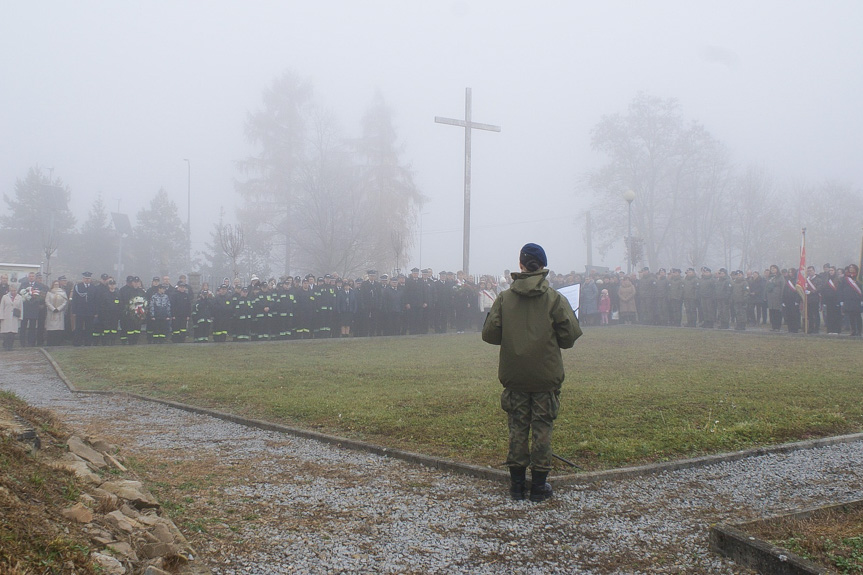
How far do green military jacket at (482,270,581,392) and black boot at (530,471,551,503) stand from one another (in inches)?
26.0

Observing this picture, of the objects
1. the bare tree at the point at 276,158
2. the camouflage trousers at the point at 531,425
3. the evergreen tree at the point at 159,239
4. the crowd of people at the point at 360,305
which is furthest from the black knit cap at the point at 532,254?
the evergreen tree at the point at 159,239

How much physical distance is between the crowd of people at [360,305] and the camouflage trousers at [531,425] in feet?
59.4

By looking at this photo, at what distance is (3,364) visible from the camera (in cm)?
1525

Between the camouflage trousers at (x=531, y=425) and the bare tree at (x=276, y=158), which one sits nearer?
the camouflage trousers at (x=531, y=425)

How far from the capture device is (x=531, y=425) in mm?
5492

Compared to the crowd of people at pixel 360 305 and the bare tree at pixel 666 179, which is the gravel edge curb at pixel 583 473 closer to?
the crowd of people at pixel 360 305

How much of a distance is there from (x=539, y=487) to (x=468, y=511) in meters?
0.66

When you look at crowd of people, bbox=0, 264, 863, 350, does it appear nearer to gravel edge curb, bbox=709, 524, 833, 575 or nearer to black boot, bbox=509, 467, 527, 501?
black boot, bbox=509, 467, 527, 501

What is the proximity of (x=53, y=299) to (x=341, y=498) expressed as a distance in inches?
727

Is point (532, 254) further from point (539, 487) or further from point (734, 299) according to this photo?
point (734, 299)

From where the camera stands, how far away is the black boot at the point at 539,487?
5.22 metres

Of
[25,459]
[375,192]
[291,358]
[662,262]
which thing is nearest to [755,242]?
[662,262]

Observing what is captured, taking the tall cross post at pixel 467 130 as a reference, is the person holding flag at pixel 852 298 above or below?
below

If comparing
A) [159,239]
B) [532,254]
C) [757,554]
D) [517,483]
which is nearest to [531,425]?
[517,483]
